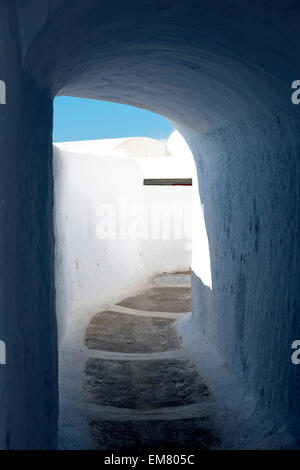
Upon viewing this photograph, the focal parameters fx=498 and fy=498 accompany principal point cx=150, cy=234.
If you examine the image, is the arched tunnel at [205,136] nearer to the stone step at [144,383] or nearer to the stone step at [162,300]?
the stone step at [144,383]

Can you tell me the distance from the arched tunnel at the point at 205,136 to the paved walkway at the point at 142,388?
1.81 feet

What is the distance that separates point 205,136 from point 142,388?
308 centimetres

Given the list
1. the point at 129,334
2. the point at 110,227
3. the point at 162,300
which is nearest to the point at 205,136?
the point at 129,334

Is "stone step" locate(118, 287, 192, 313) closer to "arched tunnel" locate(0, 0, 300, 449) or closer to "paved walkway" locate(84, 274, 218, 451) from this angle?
"paved walkway" locate(84, 274, 218, 451)

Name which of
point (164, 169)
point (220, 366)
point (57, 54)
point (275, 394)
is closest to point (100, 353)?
point (220, 366)

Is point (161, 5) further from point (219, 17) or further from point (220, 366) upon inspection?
point (220, 366)

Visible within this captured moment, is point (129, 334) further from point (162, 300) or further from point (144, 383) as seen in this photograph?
point (162, 300)

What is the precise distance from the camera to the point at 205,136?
6.17 m

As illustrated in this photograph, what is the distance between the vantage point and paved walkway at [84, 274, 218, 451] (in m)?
4.12

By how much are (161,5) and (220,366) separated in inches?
157

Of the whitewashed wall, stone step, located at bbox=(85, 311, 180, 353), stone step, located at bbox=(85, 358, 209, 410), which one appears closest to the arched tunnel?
stone step, located at bbox=(85, 358, 209, 410)

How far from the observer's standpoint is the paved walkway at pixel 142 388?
4.12 m

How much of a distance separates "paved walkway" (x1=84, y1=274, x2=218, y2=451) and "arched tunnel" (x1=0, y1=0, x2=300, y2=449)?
55 cm

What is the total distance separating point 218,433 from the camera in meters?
4.16
